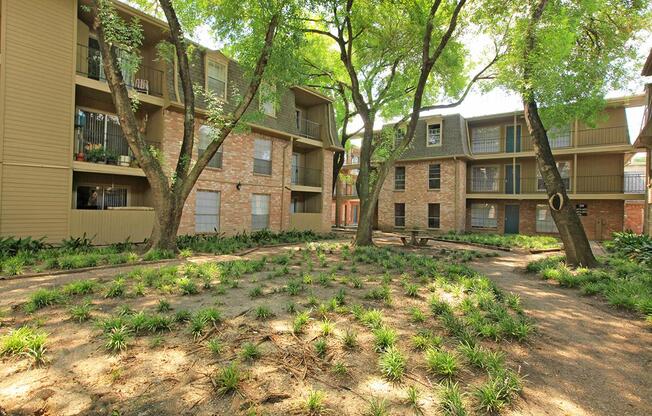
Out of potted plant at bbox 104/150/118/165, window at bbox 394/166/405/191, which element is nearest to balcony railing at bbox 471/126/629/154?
window at bbox 394/166/405/191

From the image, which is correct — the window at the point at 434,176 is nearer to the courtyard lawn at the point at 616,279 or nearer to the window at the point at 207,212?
the courtyard lawn at the point at 616,279

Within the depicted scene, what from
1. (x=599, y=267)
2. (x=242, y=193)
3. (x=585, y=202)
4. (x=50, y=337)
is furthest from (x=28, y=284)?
(x=585, y=202)

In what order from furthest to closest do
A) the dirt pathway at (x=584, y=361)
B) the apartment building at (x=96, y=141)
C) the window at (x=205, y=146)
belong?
1. the window at (x=205, y=146)
2. the apartment building at (x=96, y=141)
3. the dirt pathway at (x=584, y=361)

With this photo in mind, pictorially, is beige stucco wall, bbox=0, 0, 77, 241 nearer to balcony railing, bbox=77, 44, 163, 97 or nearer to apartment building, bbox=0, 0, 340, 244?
apartment building, bbox=0, 0, 340, 244

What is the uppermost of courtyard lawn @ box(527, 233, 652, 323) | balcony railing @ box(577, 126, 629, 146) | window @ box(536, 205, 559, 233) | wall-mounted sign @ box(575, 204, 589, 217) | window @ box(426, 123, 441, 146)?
window @ box(426, 123, 441, 146)

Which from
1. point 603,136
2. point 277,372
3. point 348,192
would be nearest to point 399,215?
point 348,192

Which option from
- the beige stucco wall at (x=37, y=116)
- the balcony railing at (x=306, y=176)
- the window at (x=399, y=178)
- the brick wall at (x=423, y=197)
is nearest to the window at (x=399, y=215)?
the brick wall at (x=423, y=197)

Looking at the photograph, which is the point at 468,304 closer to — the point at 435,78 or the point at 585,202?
the point at 435,78

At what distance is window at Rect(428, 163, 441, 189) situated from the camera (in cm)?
2397

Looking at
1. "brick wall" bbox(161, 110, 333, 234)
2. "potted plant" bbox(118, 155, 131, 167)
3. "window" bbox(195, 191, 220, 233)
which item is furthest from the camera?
"window" bbox(195, 191, 220, 233)

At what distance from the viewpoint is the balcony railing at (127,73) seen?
11414mm

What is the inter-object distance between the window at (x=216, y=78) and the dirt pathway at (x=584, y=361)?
46.5ft

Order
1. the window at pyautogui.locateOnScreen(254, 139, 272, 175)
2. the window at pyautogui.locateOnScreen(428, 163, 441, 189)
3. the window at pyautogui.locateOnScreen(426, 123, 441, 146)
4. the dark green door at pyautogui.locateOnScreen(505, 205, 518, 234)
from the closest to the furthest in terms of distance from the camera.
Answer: the window at pyautogui.locateOnScreen(254, 139, 272, 175)
the dark green door at pyautogui.locateOnScreen(505, 205, 518, 234)
the window at pyautogui.locateOnScreen(428, 163, 441, 189)
the window at pyautogui.locateOnScreen(426, 123, 441, 146)

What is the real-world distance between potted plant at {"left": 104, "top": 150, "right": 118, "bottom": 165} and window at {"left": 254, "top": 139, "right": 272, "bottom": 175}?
6397mm
